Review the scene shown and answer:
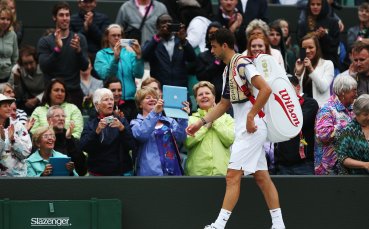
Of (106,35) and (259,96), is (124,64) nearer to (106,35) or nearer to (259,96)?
(106,35)

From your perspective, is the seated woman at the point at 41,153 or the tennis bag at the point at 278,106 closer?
the tennis bag at the point at 278,106

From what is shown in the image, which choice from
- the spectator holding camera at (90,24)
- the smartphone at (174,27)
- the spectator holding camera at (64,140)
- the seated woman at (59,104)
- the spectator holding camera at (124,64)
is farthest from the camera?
the spectator holding camera at (90,24)

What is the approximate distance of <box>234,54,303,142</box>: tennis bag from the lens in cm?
1157

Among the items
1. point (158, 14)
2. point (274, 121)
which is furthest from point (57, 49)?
point (274, 121)

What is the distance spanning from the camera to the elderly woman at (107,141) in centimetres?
Result: 1266

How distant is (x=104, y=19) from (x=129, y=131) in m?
4.09

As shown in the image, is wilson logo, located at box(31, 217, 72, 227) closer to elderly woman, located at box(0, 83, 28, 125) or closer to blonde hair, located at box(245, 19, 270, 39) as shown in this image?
elderly woman, located at box(0, 83, 28, 125)

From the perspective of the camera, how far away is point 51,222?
39.2ft

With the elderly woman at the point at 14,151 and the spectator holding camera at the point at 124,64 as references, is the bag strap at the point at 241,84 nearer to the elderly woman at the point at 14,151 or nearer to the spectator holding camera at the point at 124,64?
the elderly woman at the point at 14,151

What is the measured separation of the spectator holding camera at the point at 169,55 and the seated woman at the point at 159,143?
7.24ft

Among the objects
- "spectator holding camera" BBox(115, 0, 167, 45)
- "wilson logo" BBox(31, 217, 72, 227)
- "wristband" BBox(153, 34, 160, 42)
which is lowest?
"wilson logo" BBox(31, 217, 72, 227)

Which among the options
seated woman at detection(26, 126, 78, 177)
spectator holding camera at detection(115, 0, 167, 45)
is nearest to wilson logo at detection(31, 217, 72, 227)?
seated woman at detection(26, 126, 78, 177)

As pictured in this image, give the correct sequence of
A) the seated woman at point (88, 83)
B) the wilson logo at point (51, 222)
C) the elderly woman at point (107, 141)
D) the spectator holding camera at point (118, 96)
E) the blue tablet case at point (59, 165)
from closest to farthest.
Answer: the wilson logo at point (51, 222) < the blue tablet case at point (59, 165) < the elderly woman at point (107, 141) < the spectator holding camera at point (118, 96) < the seated woman at point (88, 83)

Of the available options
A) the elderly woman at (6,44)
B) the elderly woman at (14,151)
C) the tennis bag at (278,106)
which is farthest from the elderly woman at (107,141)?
the elderly woman at (6,44)
